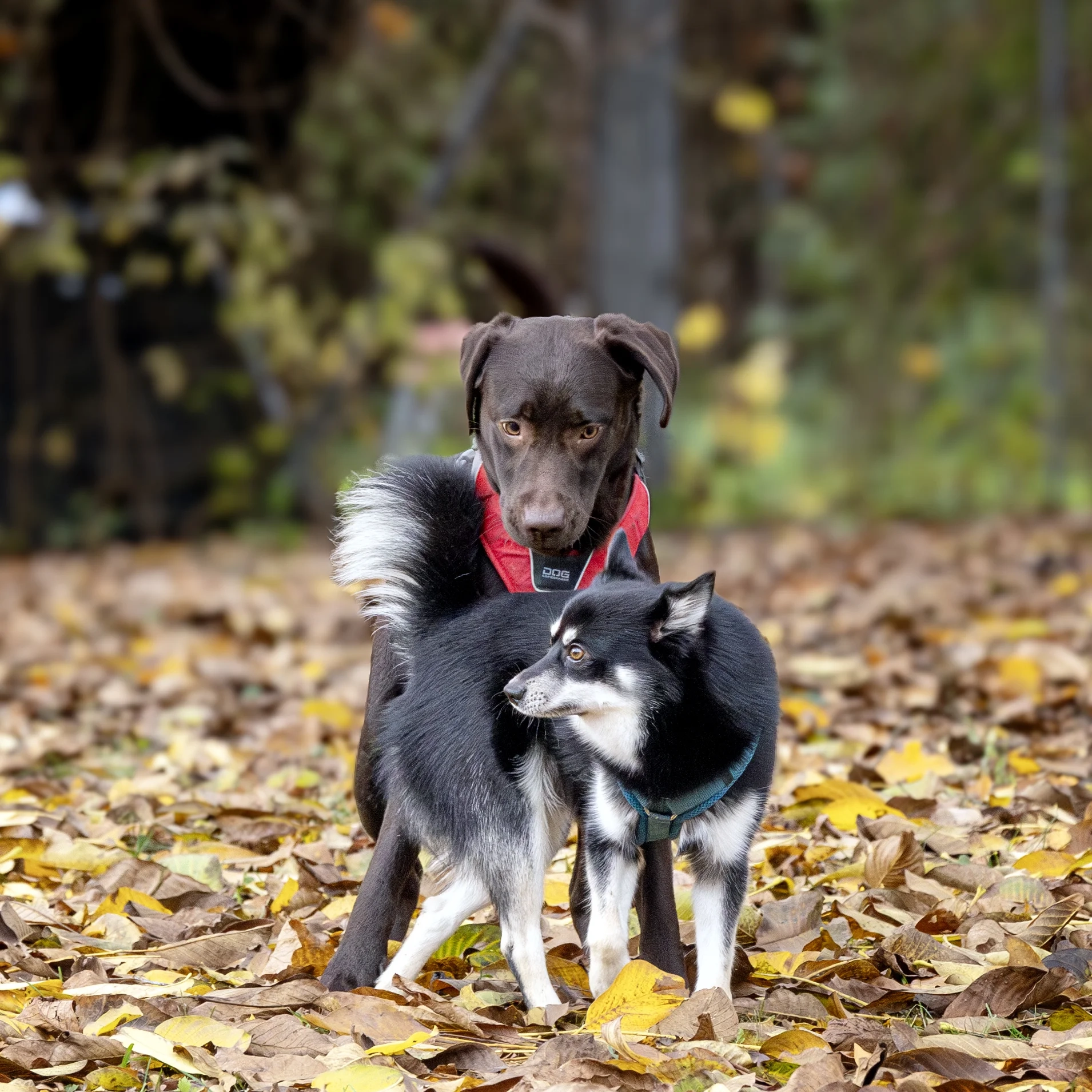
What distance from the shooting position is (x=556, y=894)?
3543 mm

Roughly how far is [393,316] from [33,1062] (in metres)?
8.75

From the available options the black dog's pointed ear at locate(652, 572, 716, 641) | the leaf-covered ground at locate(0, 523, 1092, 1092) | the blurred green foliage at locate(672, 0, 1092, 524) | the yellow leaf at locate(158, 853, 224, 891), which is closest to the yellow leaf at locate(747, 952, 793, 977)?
the leaf-covered ground at locate(0, 523, 1092, 1092)

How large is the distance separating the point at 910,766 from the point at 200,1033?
2252mm

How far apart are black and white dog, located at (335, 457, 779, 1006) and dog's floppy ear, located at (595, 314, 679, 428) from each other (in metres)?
0.34

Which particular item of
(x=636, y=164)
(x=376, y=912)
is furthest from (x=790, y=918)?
(x=636, y=164)

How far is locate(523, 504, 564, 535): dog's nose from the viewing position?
3057mm

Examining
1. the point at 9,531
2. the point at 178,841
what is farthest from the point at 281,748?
the point at 9,531

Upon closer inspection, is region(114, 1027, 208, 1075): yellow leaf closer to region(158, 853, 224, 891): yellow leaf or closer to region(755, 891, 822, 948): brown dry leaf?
region(158, 853, 224, 891): yellow leaf

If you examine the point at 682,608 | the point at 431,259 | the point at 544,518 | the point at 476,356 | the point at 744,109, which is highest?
the point at 744,109

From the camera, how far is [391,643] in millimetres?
3260

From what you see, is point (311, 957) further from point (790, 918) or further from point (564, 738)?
point (790, 918)

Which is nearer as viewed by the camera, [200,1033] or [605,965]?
[200,1033]

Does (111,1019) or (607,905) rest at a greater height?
(607,905)

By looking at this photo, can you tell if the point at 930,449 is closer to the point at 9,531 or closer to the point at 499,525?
the point at 9,531
